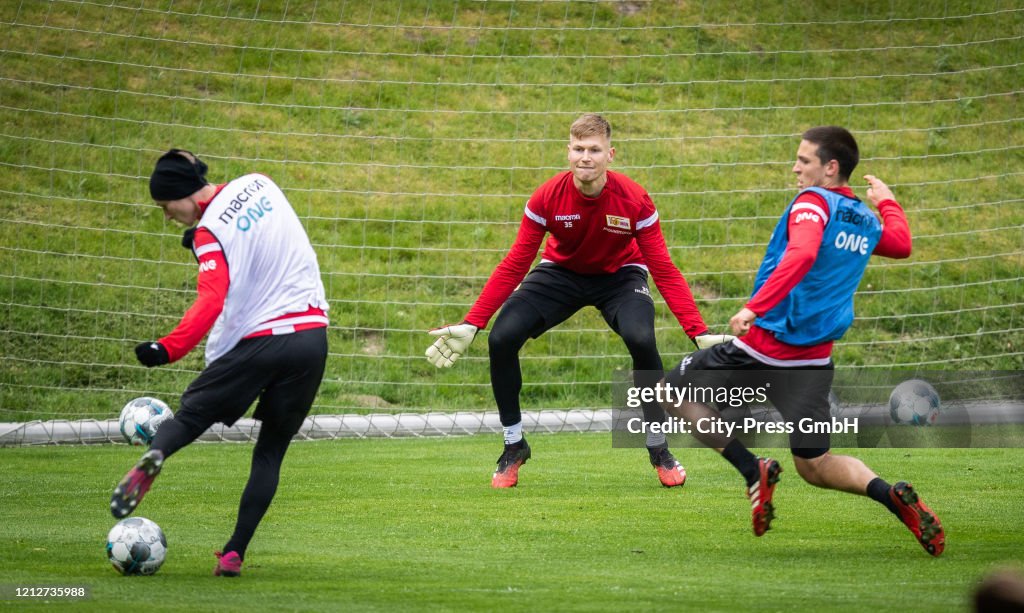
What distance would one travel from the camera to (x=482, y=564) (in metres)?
5.18

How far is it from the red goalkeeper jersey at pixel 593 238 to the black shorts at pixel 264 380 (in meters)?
2.56

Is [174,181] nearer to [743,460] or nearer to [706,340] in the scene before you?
[743,460]

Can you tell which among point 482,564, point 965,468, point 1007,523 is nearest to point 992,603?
point 482,564

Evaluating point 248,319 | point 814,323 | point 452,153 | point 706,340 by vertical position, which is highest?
point 452,153

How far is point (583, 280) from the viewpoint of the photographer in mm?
A: 7773

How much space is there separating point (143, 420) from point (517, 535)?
3125mm

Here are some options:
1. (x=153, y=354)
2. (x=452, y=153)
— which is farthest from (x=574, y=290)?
(x=452, y=153)

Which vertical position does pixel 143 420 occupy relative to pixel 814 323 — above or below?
below

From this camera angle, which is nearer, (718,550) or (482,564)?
(482,564)

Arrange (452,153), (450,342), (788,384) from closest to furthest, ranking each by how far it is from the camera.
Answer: (788,384)
(450,342)
(452,153)

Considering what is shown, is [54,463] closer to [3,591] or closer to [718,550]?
[3,591]

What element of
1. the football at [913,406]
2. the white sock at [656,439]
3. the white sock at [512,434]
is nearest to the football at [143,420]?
the white sock at [512,434]

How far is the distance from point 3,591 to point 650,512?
3266 millimetres

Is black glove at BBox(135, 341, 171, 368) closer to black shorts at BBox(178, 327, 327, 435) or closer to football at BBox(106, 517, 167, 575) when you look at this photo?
black shorts at BBox(178, 327, 327, 435)
